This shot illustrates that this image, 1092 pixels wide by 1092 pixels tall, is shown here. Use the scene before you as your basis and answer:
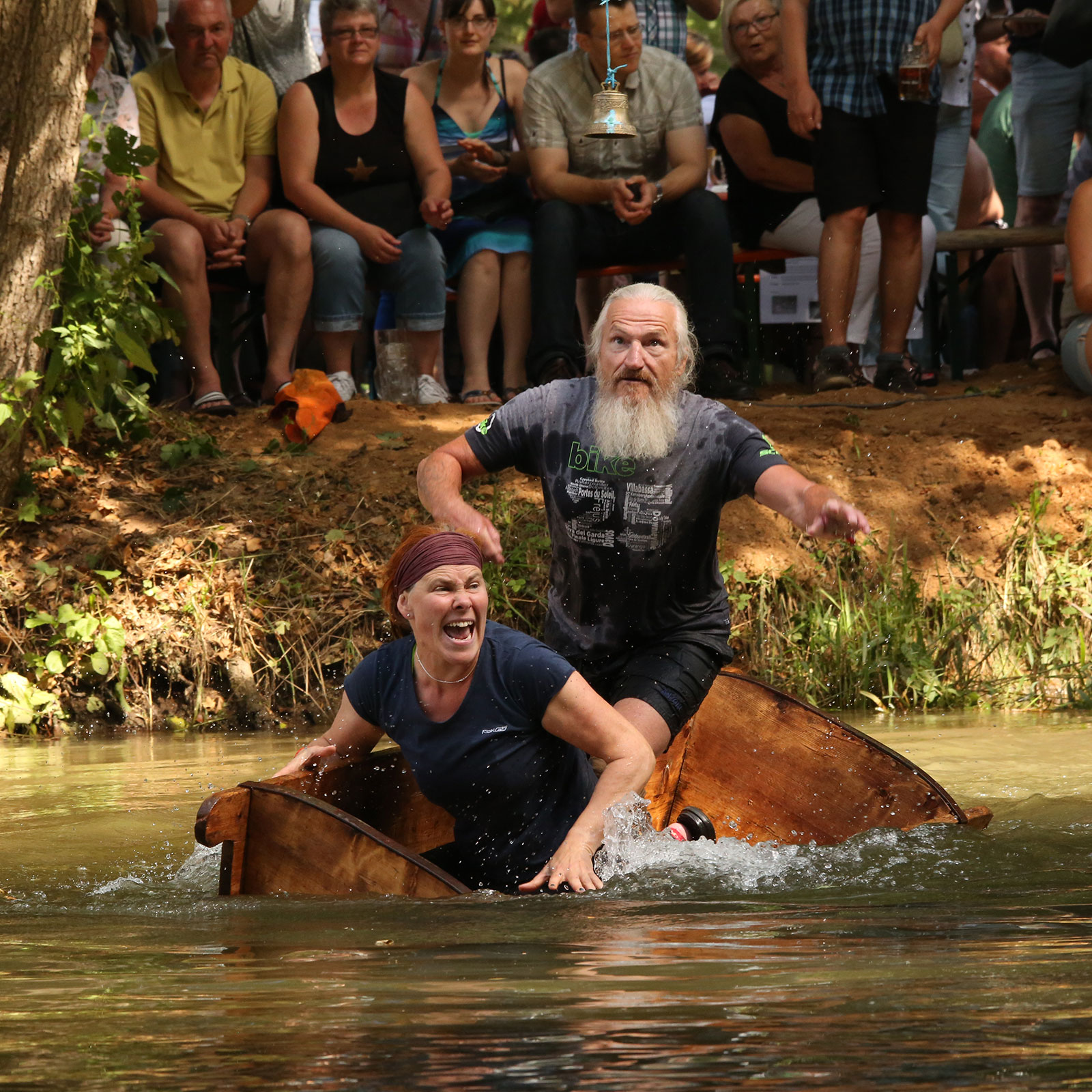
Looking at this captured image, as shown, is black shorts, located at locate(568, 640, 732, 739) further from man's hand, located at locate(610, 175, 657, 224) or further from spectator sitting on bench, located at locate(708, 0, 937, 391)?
spectator sitting on bench, located at locate(708, 0, 937, 391)

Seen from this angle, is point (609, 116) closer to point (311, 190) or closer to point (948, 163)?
point (311, 190)

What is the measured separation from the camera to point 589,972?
3.41 metres

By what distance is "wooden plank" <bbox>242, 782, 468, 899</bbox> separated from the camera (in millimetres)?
4457

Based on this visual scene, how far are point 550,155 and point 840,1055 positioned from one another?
7715mm

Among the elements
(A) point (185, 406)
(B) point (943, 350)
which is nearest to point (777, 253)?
(B) point (943, 350)

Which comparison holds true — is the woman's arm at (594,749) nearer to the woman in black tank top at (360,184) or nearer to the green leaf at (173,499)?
the green leaf at (173,499)

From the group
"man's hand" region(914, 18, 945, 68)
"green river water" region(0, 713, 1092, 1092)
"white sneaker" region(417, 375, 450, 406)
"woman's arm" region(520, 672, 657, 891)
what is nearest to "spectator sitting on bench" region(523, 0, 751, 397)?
"white sneaker" region(417, 375, 450, 406)

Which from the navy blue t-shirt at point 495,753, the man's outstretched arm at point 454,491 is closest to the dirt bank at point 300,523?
the man's outstretched arm at point 454,491

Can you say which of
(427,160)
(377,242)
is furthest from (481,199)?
(377,242)

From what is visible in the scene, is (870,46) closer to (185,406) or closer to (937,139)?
(937,139)

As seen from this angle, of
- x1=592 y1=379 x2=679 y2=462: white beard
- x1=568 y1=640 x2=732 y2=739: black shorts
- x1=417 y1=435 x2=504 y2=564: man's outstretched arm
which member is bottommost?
x1=568 y1=640 x2=732 y2=739: black shorts

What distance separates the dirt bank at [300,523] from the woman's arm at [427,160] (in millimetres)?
1107

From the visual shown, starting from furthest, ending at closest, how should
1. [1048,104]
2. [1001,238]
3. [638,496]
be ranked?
[1001,238], [1048,104], [638,496]

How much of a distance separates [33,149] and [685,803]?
184 inches
